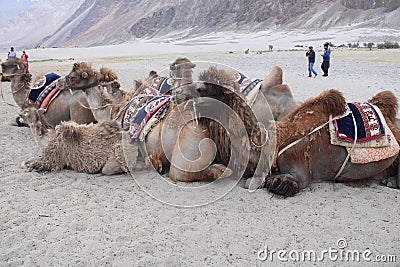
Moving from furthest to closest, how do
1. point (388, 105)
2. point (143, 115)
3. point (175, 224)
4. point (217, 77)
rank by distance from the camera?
point (143, 115), point (388, 105), point (217, 77), point (175, 224)

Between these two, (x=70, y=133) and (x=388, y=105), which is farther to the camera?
(x=70, y=133)

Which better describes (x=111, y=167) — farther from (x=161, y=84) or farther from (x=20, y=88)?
(x=20, y=88)

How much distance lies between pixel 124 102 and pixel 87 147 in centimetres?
137

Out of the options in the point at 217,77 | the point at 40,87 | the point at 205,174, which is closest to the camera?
the point at 217,77

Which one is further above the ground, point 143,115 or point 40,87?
point 40,87

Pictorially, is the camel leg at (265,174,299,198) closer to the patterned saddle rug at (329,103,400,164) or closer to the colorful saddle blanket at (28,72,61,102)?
the patterned saddle rug at (329,103,400,164)

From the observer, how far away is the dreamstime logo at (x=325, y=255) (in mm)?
3281

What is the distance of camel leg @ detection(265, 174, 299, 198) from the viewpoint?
4195mm

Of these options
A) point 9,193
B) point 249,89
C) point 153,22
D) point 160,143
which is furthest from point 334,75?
point 153,22

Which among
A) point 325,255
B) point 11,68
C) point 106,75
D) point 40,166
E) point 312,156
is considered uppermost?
point 11,68

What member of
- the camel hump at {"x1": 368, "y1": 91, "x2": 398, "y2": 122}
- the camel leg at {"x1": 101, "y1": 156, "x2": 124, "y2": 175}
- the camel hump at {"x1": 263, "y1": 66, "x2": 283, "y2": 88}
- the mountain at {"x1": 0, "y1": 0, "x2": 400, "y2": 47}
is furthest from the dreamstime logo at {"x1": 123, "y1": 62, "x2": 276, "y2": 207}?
the mountain at {"x1": 0, "y1": 0, "x2": 400, "y2": 47}

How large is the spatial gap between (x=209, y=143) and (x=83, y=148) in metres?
1.60

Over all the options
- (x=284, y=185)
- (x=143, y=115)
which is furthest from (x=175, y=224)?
(x=143, y=115)

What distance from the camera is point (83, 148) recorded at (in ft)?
16.6
